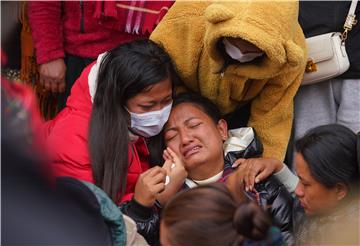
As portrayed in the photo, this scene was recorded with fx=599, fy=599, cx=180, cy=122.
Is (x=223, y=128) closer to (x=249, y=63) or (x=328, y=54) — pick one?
(x=249, y=63)

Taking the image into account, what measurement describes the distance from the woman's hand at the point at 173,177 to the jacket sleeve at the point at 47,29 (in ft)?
2.72

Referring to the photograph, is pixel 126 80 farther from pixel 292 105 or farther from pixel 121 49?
pixel 292 105

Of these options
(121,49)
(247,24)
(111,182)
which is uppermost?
(247,24)

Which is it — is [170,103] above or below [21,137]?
below

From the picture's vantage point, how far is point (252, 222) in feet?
4.65

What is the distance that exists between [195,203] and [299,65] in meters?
0.92

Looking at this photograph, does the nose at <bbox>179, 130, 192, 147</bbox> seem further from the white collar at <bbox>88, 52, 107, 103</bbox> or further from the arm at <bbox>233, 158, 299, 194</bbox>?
the white collar at <bbox>88, 52, 107, 103</bbox>

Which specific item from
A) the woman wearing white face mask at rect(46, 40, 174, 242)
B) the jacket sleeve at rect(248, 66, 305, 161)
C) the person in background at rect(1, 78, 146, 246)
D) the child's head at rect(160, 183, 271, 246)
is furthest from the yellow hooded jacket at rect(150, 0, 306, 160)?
the person in background at rect(1, 78, 146, 246)

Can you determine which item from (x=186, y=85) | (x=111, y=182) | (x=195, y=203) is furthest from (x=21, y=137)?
(x=186, y=85)

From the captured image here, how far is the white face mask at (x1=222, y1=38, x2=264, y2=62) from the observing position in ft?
7.08

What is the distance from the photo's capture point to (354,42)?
242 centimetres

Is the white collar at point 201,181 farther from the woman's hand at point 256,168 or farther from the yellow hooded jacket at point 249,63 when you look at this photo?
the yellow hooded jacket at point 249,63

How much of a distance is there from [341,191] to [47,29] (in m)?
1.46

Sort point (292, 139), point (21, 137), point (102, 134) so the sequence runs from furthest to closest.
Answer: point (292, 139) < point (102, 134) < point (21, 137)
